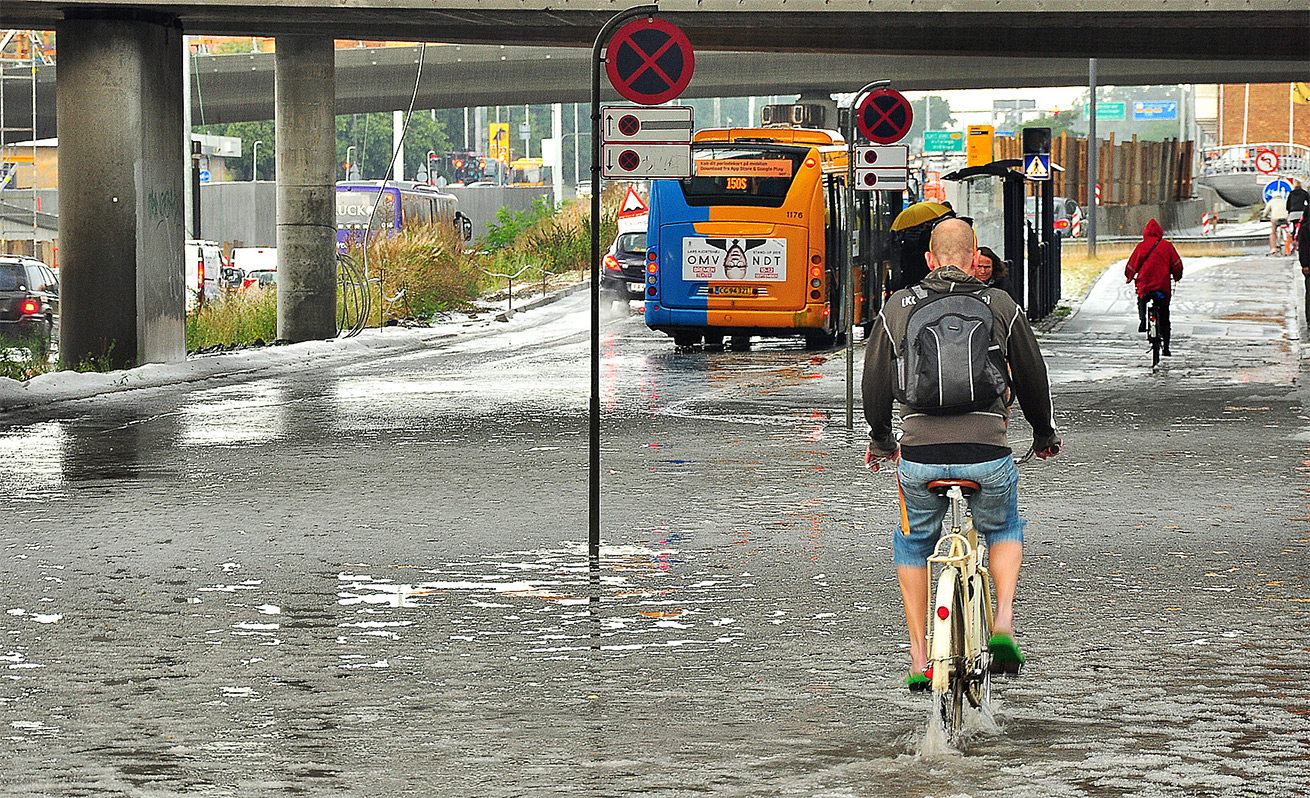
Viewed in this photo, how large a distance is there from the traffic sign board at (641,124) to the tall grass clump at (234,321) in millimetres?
18656

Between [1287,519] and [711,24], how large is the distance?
12405 mm

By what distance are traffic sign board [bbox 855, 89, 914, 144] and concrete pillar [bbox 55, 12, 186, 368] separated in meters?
9.68

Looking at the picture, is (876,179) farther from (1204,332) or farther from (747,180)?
(1204,332)

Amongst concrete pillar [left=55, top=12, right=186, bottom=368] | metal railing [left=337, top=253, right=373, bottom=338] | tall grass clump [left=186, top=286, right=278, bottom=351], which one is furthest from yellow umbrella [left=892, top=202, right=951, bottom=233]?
metal railing [left=337, top=253, right=373, bottom=338]

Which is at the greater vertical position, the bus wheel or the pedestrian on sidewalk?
the pedestrian on sidewalk

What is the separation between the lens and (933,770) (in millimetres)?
5863

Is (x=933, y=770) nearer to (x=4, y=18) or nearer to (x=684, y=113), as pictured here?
(x=684, y=113)

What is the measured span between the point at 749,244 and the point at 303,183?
22.5 feet

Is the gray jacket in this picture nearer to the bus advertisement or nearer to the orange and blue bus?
the orange and blue bus

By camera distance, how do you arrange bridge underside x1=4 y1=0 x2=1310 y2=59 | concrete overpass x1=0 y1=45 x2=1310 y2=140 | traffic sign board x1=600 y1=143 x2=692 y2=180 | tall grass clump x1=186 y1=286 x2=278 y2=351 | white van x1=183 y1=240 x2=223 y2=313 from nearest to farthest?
traffic sign board x1=600 y1=143 x2=692 y2=180 → bridge underside x1=4 y1=0 x2=1310 y2=59 → tall grass clump x1=186 y1=286 x2=278 y2=351 → white van x1=183 y1=240 x2=223 y2=313 → concrete overpass x1=0 y1=45 x2=1310 y2=140

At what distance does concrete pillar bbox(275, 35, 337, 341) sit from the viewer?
29812 millimetres

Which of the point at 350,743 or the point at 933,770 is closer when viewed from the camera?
the point at 933,770

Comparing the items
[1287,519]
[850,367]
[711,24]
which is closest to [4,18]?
[711,24]

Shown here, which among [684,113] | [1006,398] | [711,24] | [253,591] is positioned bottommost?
[253,591]
